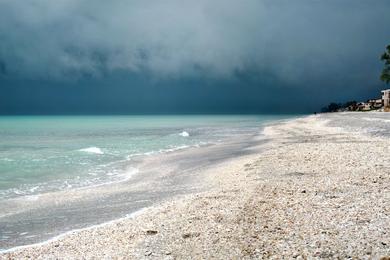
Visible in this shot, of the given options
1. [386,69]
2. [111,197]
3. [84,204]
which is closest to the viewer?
[84,204]

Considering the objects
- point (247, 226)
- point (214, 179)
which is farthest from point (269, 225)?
point (214, 179)

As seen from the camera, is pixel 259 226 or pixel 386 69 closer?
pixel 259 226

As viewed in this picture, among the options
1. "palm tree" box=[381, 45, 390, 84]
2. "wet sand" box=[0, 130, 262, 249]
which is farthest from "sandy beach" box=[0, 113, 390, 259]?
"palm tree" box=[381, 45, 390, 84]

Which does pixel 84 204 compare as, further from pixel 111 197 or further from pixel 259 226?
pixel 259 226

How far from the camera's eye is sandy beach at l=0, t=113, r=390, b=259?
26.5 ft

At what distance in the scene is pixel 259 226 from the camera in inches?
376

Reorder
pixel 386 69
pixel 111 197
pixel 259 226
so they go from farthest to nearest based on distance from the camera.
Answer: pixel 386 69
pixel 111 197
pixel 259 226

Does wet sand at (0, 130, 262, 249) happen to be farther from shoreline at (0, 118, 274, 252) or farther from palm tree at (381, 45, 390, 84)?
palm tree at (381, 45, 390, 84)

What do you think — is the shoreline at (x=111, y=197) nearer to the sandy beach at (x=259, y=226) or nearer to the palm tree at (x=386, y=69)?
the sandy beach at (x=259, y=226)

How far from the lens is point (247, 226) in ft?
31.8

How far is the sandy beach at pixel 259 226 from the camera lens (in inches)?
318

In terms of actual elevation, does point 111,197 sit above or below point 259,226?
below

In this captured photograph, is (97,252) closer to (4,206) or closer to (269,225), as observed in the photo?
(269,225)

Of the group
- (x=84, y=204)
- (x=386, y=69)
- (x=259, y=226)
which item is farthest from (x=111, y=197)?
(x=386, y=69)
